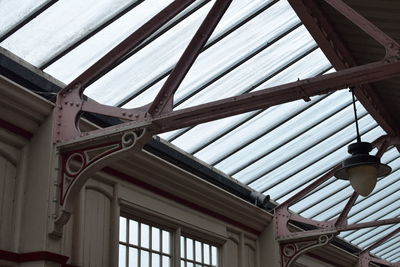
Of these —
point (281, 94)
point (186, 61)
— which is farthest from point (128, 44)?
point (281, 94)

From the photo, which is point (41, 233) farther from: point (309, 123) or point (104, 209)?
point (309, 123)

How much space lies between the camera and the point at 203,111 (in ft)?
19.5

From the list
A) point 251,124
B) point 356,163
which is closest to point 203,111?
point 356,163

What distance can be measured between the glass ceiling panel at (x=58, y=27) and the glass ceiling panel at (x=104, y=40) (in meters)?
0.16

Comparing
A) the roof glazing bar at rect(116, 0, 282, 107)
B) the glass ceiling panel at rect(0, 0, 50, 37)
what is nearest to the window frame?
the roof glazing bar at rect(116, 0, 282, 107)

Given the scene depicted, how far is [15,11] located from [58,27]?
1.64 feet

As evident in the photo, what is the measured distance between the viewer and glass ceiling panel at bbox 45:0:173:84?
21.7ft

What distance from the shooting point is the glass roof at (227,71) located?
21.0 ft

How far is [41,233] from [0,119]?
111 centimetres

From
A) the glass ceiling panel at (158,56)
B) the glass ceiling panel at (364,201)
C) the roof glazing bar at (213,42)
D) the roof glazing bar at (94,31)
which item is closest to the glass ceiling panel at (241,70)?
the roof glazing bar at (213,42)

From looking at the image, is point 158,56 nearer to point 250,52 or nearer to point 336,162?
point 250,52

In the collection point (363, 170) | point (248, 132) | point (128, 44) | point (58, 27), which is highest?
point (248, 132)

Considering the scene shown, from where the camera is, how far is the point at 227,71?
8.17 m

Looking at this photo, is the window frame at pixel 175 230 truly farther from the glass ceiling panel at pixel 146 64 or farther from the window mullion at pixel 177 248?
the glass ceiling panel at pixel 146 64
